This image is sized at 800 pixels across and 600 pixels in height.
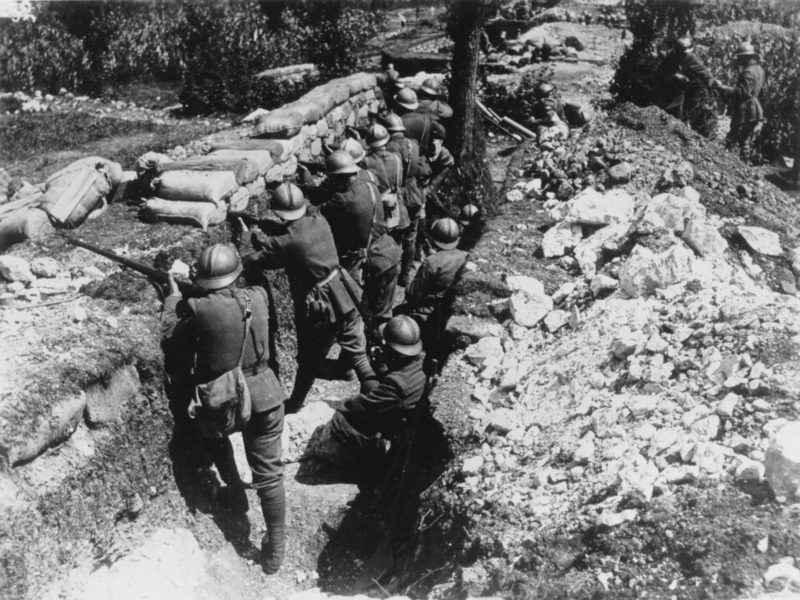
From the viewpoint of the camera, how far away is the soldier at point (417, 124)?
775cm

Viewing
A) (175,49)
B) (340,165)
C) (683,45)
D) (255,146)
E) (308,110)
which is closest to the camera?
(340,165)

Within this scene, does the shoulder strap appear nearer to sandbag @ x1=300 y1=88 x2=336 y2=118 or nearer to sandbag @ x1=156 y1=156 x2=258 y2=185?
sandbag @ x1=156 y1=156 x2=258 y2=185

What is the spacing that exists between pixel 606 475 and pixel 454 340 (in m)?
2.09

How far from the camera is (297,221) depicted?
16.1ft

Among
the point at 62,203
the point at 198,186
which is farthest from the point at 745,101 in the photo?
the point at 62,203

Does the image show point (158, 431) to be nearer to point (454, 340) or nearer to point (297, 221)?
point (297, 221)

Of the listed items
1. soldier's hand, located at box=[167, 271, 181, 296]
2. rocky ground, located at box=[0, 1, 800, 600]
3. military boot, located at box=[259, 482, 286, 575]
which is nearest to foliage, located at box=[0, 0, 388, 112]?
rocky ground, located at box=[0, 1, 800, 600]

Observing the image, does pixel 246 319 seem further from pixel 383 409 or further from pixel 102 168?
pixel 102 168

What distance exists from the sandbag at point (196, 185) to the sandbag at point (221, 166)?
0.28 ft

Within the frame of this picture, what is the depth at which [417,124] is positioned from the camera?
775 cm

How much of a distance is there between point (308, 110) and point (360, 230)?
253 centimetres

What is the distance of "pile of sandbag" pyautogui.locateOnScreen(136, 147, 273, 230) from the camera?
17.5 ft

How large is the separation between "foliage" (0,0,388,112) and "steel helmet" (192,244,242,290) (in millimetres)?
7625

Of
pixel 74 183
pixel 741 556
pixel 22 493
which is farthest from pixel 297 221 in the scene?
pixel 741 556
